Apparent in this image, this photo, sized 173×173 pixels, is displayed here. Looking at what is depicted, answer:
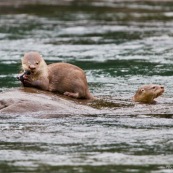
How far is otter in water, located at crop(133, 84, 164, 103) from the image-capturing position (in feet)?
48.0

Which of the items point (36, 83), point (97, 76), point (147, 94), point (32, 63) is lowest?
point (97, 76)

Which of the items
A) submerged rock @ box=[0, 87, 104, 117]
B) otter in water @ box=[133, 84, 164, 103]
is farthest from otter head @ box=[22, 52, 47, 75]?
otter in water @ box=[133, 84, 164, 103]

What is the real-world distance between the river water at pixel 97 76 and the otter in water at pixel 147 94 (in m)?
0.16

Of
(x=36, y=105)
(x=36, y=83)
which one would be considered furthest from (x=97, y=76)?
(x=36, y=105)

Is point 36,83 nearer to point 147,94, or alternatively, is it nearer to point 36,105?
point 36,105

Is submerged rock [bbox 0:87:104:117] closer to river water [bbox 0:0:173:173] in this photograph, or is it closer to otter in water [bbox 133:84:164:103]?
river water [bbox 0:0:173:173]

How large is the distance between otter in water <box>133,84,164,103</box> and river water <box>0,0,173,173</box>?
0.16 meters

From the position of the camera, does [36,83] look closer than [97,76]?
Yes

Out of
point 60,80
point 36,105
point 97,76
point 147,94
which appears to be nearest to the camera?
point 36,105

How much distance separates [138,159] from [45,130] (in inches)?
82.2

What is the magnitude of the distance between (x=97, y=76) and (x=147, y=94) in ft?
14.5

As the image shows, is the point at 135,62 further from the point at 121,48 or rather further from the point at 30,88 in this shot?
the point at 30,88

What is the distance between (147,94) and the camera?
1463 centimetres

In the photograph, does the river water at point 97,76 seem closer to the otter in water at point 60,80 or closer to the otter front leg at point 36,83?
the otter in water at point 60,80
